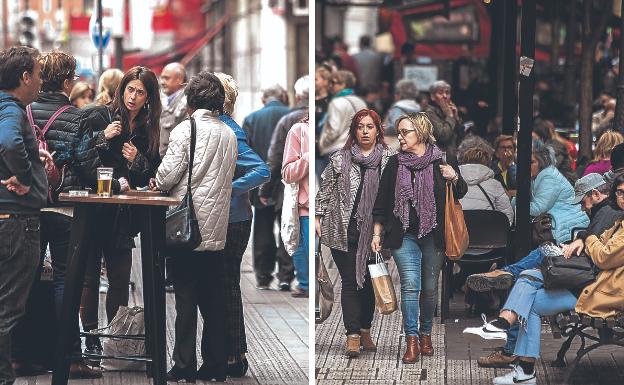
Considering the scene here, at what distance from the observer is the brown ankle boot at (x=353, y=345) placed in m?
9.63

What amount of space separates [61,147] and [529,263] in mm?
3066

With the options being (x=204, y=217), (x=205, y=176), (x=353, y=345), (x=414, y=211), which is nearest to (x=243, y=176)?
(x=205, y=176)

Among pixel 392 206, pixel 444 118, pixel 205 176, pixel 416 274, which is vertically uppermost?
pixel 444 118

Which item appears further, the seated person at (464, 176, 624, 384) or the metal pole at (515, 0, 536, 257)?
the metal pole at (515, 0, 536, 257)

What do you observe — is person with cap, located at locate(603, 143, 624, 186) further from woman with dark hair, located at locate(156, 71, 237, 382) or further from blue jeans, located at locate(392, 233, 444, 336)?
woman with dark hair, located at locate(156, 71, 237, 382)

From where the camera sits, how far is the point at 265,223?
13.5 meters

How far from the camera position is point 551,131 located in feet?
44.1

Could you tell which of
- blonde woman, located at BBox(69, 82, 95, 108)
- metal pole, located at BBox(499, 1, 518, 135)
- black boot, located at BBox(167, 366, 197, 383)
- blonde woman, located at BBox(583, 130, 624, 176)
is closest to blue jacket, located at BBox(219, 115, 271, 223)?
black boot, located at BBox(167, 366, 197, 383)

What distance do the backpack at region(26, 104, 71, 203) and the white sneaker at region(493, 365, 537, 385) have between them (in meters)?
2.98

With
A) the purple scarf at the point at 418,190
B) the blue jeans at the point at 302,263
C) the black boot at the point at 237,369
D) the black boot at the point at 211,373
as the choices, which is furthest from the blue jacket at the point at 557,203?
the blue jeans at the point at 302,263

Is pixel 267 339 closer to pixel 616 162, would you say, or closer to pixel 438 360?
pixel 438 360

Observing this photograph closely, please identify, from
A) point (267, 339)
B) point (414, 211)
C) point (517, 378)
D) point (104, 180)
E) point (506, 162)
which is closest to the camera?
point (104, 180)

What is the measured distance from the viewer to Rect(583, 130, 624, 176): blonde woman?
Answer: 1024cm

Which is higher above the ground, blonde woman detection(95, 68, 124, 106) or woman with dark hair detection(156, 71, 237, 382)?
blonde woman detection(95, 68, 124, 106)
